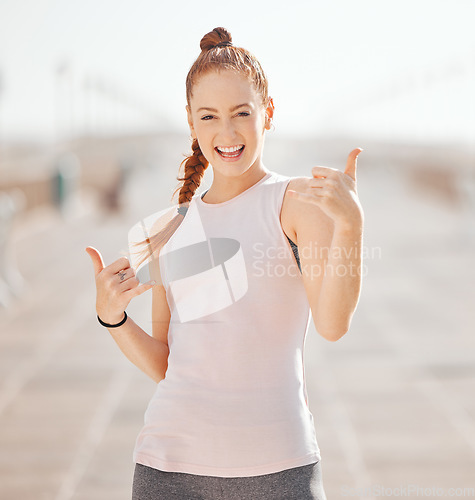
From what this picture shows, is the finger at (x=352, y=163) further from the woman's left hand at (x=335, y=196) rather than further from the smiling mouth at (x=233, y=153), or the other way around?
the smiling mouth at (x=233, y=153)

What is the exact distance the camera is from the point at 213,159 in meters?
1.54

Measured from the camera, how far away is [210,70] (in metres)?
1.50

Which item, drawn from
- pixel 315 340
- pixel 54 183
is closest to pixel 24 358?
pixel 315 340

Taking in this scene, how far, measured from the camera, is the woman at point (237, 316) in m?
1.44

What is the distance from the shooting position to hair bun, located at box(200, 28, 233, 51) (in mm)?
1550

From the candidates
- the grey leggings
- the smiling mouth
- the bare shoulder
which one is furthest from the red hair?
the grey leggings

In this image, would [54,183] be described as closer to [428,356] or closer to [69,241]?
[69,241]

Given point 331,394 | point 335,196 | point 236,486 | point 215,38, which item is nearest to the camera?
point 335,196

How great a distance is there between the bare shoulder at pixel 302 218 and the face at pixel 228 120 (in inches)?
4.8

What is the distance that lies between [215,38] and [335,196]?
1.52 feet

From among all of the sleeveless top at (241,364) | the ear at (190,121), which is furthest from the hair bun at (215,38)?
the sleeveless top at (241,364)

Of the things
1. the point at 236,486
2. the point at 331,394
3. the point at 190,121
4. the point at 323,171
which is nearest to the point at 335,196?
the point at 323,171

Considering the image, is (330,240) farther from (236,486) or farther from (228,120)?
(236,486)

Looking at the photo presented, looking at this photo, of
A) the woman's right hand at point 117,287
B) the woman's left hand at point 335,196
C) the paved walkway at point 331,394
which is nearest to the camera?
the woman's left hand at point 335,196
